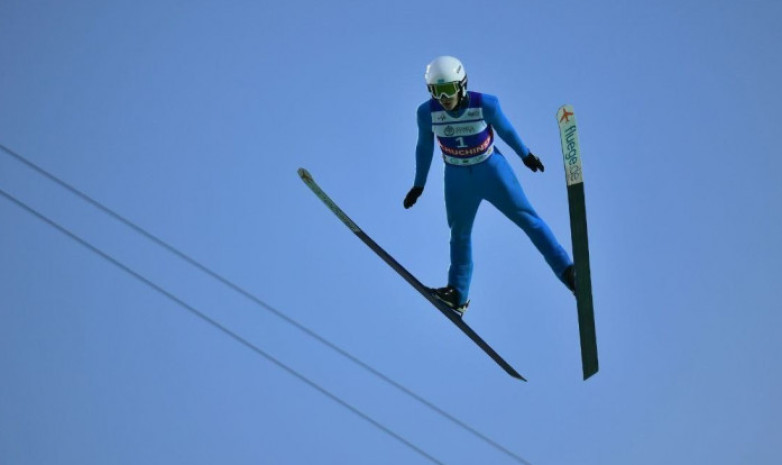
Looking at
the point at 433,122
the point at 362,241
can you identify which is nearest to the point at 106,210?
the point at 362,241

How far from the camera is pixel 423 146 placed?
34.9ft

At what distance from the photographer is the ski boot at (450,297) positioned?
35.8ft

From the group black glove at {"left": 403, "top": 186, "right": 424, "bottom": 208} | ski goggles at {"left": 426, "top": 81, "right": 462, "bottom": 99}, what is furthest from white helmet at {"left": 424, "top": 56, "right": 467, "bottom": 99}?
black glove at {"left": 403, "top": 186, "right": 424, "bottom": 208}

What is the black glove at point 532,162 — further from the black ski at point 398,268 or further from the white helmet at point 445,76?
the black ski at point 398,268

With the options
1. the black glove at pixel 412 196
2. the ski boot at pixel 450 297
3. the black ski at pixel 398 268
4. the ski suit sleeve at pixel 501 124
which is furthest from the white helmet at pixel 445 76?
the ski boot at pixel 450 297

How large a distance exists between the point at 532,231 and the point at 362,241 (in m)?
1.35

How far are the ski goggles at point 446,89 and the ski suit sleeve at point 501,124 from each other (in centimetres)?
30

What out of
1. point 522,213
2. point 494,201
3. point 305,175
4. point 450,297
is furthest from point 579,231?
point 305,175

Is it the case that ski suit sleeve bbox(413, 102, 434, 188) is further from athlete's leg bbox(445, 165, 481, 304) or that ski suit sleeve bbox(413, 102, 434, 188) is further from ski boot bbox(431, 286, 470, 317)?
ski boot bbox(431, 286, 470, 317)

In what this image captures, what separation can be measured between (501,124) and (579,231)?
3.26 feet

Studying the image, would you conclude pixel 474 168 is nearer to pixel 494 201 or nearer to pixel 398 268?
pixel 494 201

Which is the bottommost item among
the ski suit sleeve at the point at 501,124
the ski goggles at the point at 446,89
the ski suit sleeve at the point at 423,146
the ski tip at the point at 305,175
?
the ski tip at the point at 305,175

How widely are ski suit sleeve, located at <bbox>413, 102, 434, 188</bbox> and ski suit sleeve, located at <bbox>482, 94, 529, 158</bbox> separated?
1.45 ft

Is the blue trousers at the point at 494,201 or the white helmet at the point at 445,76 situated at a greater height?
the white helmet at the point at 445,76
